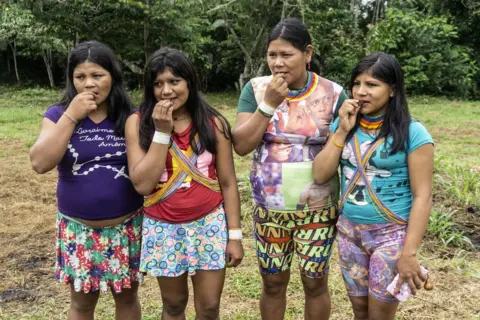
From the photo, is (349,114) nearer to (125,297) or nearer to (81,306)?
(125,297)

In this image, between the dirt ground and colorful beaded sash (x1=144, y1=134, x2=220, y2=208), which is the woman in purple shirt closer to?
colorful beaded sash (x1=144, y1=134, x2=220, y2=208)

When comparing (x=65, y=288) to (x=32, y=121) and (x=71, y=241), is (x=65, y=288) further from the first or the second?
(x=32, y=121)

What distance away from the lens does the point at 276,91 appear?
208cm

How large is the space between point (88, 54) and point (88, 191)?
0.63m

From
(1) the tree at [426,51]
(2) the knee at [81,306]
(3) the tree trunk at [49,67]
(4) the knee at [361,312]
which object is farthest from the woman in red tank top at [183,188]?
(3) the tree trunk at [49,67]

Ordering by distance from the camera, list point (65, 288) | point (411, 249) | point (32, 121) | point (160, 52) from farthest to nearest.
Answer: point (32, 121) → point (65, 288) → point (160, 52) → point (411, 249)

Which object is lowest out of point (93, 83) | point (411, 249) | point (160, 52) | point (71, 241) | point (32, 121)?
point (32, 121)

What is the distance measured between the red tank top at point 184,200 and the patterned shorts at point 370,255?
655mm

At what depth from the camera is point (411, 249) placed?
6.52 feet

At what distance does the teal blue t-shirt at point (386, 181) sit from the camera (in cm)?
203

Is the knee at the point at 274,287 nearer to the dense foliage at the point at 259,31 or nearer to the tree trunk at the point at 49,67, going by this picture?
the dense foliage at the point at 259,31

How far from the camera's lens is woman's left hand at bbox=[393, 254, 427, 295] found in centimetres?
198

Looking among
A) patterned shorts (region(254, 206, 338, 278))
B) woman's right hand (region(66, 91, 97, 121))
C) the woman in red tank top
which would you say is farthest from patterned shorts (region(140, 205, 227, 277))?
woman's right hand (region(66, 91, 97, 121))

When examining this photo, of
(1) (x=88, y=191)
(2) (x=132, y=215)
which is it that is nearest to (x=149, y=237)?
(2) (x=132, y=215)
